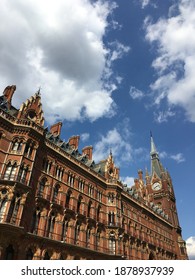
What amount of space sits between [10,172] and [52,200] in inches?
282

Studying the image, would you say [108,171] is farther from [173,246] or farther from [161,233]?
[173,246]

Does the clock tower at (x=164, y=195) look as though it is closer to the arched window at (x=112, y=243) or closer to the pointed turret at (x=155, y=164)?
the pointed turret at (x=155, y=164)

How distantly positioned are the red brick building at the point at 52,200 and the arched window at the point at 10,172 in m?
0.01

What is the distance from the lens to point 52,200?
3027cm

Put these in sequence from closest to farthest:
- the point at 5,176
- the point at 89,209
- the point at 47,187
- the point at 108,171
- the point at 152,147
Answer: the point at 5,176 → the point at 47,187 → the point at 89,209 → the point at 108,171 → the point at 152,147

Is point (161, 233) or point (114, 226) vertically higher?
point (161, 233)

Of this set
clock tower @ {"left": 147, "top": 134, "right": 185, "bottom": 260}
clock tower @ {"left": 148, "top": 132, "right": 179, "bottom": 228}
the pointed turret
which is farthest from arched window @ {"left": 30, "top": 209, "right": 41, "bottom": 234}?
the pointed turret

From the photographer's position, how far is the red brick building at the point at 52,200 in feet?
80.8

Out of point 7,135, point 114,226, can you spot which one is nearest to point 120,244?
point 114,226

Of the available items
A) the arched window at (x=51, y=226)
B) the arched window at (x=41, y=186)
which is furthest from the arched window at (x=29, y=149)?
the arched window at (x=51, y=226)

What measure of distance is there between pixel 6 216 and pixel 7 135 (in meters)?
9.95

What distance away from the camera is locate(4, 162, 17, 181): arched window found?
25.8 m

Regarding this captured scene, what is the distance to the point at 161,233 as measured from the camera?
61656 mm

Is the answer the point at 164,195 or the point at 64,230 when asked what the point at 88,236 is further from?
the point at 164,195
